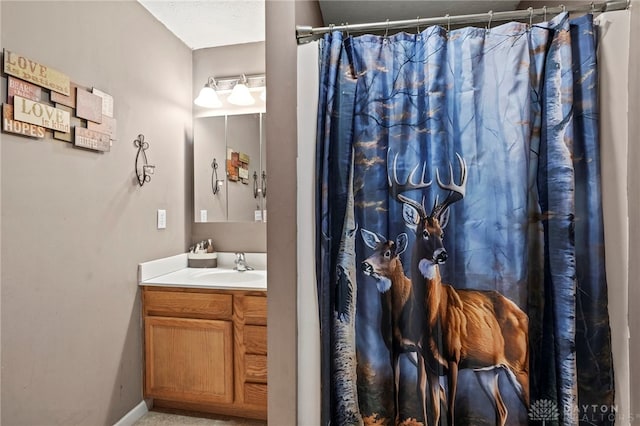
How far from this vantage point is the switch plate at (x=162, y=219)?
2.17 m

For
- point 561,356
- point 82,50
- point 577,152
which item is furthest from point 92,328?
point 577,152

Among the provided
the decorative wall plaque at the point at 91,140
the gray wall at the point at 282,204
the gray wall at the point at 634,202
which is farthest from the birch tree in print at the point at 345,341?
the decorative wall plaque at the point at 91,140

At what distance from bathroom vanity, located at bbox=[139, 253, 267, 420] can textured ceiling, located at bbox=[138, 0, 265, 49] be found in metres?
1.69

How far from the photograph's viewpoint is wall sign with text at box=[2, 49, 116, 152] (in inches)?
49.8

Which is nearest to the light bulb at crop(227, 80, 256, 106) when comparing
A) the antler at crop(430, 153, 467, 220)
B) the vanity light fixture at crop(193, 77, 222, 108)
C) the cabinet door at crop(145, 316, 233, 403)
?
the vanity light fixture at crop(193, 77, 222, 108)

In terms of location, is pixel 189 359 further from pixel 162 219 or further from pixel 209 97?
pixel 209 97

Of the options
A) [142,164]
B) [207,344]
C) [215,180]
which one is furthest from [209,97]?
[207,344]

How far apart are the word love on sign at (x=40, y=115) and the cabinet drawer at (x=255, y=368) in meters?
1.56

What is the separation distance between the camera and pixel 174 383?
1.95m

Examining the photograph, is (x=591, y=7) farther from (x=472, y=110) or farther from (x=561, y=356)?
(x=561, y=356)

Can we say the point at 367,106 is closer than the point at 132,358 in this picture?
Yes

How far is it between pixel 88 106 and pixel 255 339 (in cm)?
158

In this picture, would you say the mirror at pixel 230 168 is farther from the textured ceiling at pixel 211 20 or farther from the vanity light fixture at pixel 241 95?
the textured ceiling at pixel 211 20

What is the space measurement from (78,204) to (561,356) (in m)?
2.17
